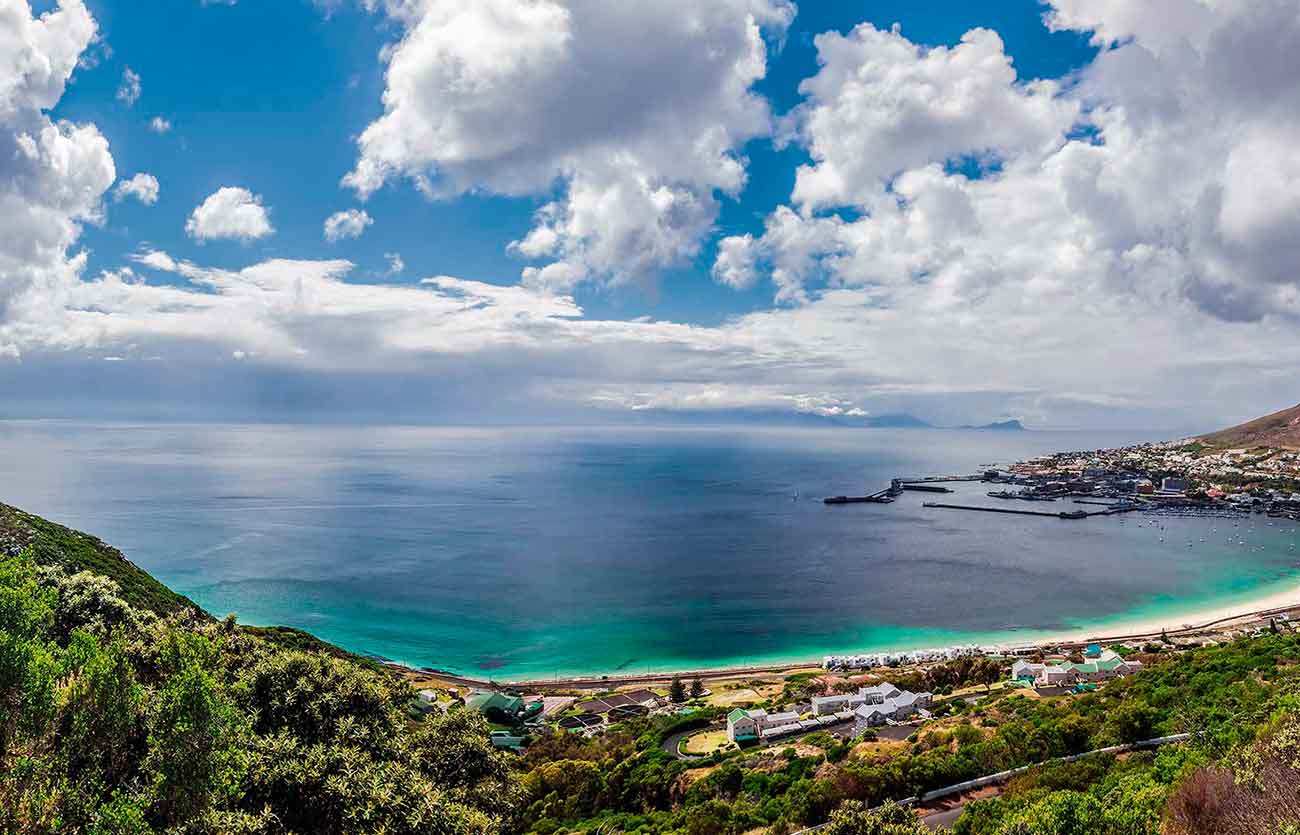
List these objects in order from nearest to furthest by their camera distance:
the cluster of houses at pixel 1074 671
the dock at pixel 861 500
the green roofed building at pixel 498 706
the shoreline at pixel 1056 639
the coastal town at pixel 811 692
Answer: the coastal town at pixel 811 692 < the cluster of houses at pixel 1074 671 < the green roofed building at pixel 498 706 < the shoreline at pixel 1056 639 < the dock at pixel 861 500

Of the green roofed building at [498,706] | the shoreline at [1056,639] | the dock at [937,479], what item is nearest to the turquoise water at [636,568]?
the shoreline at [1056,639]

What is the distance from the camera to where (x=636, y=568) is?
7188 cm

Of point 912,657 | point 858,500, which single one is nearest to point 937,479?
point 858,500

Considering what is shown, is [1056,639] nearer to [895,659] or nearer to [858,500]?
[895,659]

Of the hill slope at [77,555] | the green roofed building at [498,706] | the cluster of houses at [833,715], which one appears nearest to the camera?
the cluster of houses at [833,715]

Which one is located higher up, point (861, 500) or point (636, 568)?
point (861, 500)

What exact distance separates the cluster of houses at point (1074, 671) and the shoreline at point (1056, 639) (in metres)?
11.1

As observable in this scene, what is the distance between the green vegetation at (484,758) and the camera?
10188 mm

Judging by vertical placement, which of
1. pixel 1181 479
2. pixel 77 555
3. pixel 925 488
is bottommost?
pixel 925 488

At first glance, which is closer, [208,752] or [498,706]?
[208,752]

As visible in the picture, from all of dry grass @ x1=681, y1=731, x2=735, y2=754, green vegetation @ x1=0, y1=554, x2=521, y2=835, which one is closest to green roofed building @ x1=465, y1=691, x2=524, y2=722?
dry grass @ x1=681, y1=731, x2=735, y2=754

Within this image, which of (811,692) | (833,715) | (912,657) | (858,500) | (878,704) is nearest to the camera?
(878,704)

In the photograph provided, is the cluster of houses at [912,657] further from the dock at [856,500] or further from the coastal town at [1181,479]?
the coastal town at [1181,479]

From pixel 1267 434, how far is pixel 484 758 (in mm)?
215563
